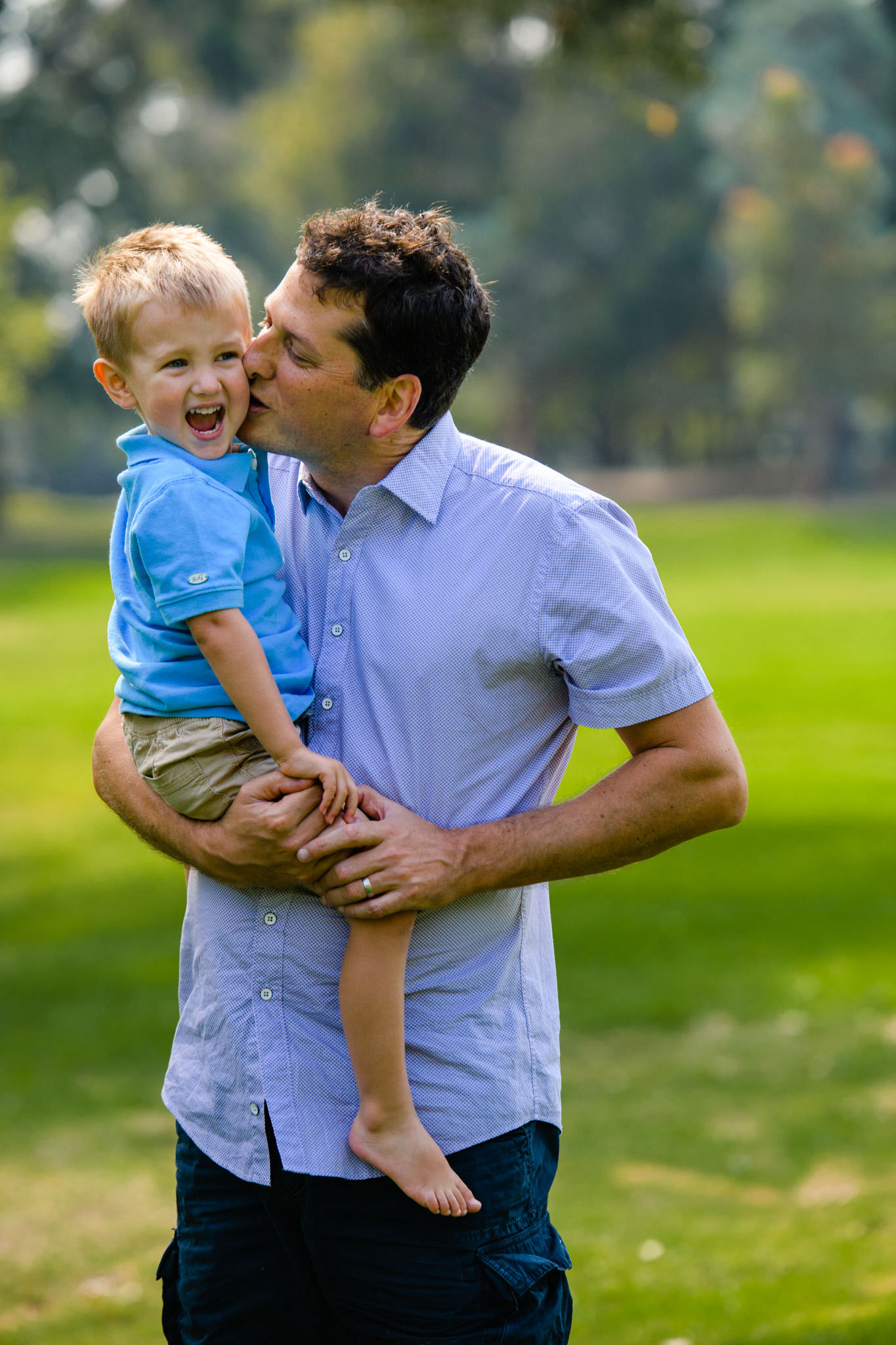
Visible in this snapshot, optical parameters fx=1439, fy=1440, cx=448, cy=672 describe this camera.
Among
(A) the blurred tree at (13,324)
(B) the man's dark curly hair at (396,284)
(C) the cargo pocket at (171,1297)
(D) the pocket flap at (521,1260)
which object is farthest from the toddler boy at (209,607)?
(A) the blurred tree at (13,324)

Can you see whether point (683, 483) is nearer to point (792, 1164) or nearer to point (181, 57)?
point (181, 57)

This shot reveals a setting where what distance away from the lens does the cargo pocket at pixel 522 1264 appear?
229 cm

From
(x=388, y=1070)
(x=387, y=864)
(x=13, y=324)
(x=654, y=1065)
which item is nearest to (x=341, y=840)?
(x=387, y=864)

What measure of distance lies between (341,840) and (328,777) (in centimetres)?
10

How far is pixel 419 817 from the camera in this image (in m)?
2.31

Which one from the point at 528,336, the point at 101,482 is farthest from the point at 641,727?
the point at 101,482

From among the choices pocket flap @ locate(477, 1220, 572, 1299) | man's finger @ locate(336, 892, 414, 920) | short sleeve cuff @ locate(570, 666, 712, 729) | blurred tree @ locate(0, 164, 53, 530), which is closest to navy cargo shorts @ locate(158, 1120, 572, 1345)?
pocket flap @ locate(477, 1220, 572, 1299)

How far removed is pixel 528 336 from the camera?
48.1 m

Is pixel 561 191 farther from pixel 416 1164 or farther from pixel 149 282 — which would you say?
pixel 416 1164

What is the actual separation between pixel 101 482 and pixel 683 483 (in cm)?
2633

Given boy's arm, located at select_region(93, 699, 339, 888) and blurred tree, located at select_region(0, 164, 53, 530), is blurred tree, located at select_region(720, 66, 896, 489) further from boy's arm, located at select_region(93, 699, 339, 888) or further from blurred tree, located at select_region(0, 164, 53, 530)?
boy's arm, located at select_region(93, 699, 339, 888)

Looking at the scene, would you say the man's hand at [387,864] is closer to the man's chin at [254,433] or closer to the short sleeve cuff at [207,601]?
the short sleeve cuff at [207,601]

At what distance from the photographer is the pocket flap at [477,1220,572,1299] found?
90.0 inches

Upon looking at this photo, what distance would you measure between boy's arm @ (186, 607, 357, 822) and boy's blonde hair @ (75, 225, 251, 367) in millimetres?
534
